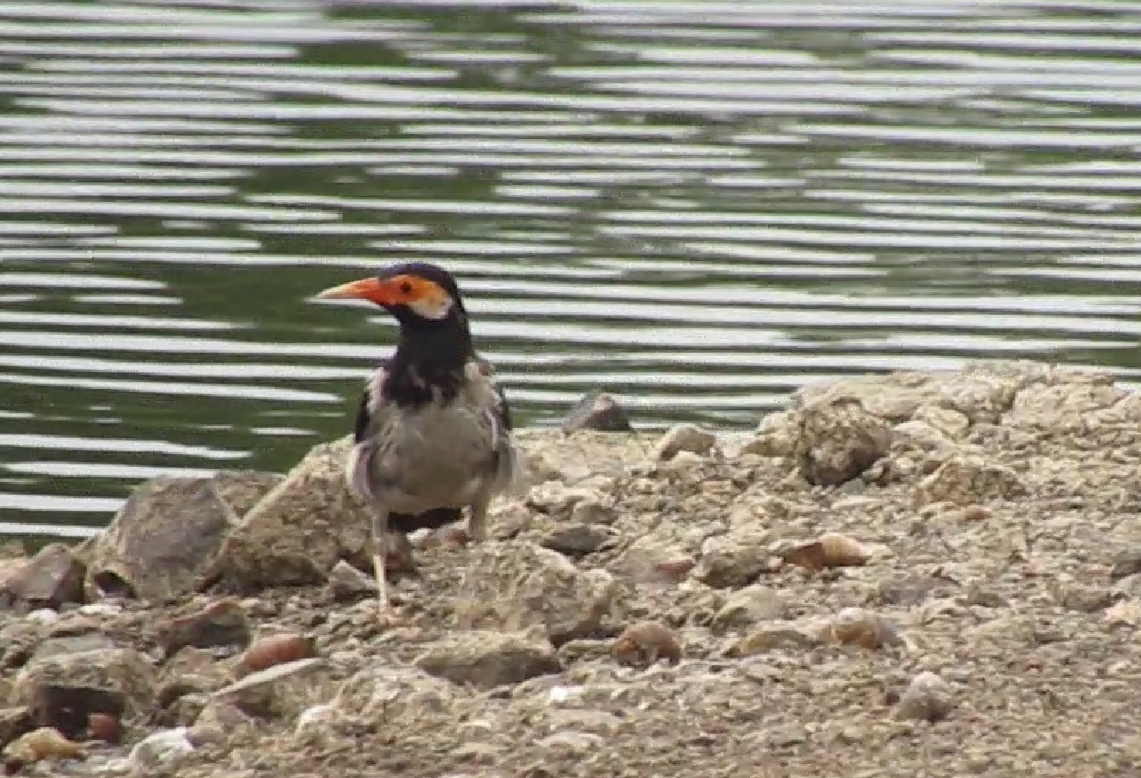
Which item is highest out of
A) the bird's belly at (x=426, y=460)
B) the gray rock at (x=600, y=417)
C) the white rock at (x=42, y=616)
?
the bird's belly at (x=426, y=460)

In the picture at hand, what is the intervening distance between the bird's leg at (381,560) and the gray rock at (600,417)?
2767mm

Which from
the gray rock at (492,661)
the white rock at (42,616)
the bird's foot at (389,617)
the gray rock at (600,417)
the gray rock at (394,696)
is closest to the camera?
the gray rock at (394,696)

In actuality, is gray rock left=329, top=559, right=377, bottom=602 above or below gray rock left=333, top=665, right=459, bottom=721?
below

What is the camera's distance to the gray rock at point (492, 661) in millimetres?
9188

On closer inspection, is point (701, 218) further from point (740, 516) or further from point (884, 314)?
point (740, 516)

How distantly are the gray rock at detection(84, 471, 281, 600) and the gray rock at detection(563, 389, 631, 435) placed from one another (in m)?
2.51

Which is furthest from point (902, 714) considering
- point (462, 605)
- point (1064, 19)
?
point (1064, 19)

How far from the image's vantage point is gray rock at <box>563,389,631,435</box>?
13891mm

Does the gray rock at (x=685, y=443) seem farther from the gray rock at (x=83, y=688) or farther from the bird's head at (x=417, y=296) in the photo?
the gray rock at (x=83, y=688)

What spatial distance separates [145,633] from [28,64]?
561 inches

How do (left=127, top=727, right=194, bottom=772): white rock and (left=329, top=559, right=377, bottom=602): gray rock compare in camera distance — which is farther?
(left=329, top=559, right=377, bottom=602): gray rock

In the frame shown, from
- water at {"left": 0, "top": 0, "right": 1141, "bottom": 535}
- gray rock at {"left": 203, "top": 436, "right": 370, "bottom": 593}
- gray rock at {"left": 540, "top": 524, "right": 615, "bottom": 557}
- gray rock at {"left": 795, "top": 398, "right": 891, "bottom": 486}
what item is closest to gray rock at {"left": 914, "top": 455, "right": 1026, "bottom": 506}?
gray rock at {"left": 795, "top": 398, "right": 891, "bottom": 486}

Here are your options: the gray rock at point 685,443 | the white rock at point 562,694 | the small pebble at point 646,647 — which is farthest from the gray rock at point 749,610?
the gray rock at point 685,443

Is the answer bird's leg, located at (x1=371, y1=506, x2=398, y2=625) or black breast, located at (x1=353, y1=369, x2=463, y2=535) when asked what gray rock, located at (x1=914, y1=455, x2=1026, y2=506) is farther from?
bird's leg, located at (x1=371, y1=506, x2=398, y2=625)
